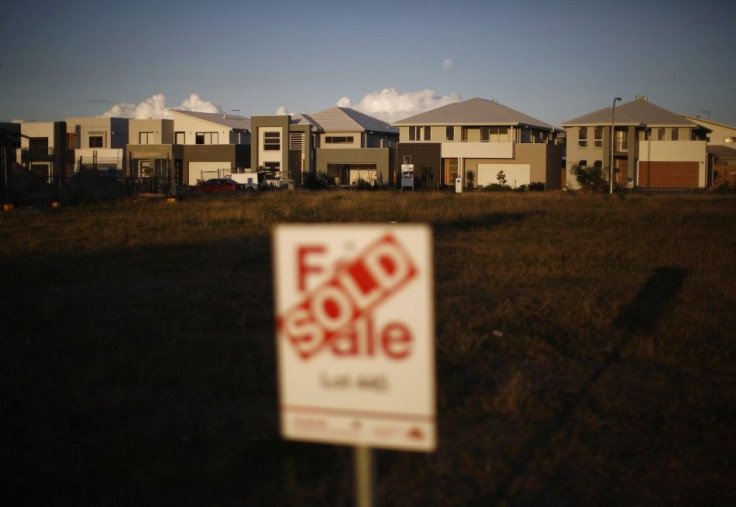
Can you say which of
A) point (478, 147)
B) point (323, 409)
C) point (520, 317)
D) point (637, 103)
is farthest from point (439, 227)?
point (637, 103)

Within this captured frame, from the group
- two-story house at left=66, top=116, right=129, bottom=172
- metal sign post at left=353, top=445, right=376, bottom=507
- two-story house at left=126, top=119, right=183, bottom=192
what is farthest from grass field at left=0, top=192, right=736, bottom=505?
two-story house at left=66, top=116, right=129, bottom=172

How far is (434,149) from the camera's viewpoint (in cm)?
6838

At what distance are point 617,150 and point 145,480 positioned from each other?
68007mm

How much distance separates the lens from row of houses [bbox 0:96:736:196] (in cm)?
6700

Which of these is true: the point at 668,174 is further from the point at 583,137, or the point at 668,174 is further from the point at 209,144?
the point at 209,144

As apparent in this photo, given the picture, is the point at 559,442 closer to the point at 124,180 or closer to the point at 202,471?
the point at 202,471

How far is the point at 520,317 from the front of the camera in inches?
392

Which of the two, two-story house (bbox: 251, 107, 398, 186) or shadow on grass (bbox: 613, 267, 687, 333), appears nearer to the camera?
shadow on grass (bbox: 613, 267, 687, 333)

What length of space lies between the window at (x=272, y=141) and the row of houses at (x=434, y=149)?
0.12m

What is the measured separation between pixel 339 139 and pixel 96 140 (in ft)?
88.4

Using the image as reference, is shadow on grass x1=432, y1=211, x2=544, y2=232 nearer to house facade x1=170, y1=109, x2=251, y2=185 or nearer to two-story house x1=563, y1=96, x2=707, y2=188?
two-story house x1=563, y1=96, x2=707, y2=188

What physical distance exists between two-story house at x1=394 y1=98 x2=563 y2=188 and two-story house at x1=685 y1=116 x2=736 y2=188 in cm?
1433

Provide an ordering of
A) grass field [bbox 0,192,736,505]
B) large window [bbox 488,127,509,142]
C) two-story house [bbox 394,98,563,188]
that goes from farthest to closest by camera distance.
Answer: large window [bbox 488,127,509,142], two-story house [bbox 394,98,563,188], grass field [bbox 0,192,736,505]

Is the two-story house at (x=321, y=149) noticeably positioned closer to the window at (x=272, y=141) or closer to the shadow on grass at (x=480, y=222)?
the window at (x=272, y=141)
